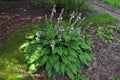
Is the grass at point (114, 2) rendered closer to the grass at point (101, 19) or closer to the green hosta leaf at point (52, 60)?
the grass at point (101, 19)

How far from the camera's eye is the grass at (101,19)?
31.0ft

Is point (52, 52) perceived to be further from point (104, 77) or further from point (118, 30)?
point (118, 30)

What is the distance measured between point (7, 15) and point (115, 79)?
4.39 meters

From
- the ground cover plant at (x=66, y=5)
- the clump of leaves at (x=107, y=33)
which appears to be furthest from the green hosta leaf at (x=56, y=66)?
the ground cover plant at (x=66, y=5)

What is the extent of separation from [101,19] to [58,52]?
155 inches

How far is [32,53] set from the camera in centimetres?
671

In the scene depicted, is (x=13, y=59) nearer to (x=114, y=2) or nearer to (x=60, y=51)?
(x=60, y=51)

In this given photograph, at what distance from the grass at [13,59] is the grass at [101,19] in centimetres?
253

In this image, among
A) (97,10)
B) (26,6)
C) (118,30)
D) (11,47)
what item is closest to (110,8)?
(97,10)

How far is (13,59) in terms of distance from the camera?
6.86 meters

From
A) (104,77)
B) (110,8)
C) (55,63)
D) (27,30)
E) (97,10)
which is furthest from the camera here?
(110,8)

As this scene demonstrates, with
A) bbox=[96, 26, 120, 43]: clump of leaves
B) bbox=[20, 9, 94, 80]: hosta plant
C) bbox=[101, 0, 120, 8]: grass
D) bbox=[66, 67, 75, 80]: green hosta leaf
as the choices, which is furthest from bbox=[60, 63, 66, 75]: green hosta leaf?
bbox=[101, 0, 120, 8]: grass

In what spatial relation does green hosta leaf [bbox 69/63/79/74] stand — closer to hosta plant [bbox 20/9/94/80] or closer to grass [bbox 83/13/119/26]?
hosta plant [bbox 20/9/94/80]

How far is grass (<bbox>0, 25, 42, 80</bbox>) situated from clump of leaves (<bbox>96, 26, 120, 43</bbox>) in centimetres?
228
